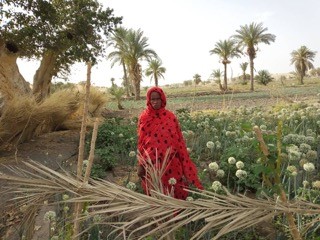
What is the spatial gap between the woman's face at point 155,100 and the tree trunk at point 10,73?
709 cm

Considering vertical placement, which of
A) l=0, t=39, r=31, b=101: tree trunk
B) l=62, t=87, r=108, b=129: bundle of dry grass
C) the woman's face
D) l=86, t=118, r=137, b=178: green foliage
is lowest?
l=86, t=118, r=137, b=178: green foliage

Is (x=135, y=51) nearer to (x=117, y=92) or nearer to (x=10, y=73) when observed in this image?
(x=117, y=92)

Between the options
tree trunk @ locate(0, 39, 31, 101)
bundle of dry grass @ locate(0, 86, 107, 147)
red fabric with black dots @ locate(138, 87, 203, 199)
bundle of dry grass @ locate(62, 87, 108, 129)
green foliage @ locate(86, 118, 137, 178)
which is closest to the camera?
red fabric with black dots @ locate(138, 87, 203, 199)

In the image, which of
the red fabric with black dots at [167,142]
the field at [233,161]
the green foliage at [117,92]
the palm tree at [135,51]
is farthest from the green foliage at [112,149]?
the palm tree at [135,51]

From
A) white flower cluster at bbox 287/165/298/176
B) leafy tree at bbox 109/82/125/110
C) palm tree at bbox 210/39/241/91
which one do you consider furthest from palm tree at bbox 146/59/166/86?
white flower cluster at bbox 287/165/298/176

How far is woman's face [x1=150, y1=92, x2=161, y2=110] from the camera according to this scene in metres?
4.33

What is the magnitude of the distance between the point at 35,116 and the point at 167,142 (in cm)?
405

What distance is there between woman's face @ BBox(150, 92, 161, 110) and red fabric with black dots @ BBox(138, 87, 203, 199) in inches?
1.6

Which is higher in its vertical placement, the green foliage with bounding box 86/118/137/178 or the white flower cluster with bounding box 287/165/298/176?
the white flower cluster with bounding box 287/165/298/176

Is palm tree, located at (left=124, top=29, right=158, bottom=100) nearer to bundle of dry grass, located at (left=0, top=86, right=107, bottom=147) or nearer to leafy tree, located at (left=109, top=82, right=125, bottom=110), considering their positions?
leafy tree, located at (left=109, top=82, right=125, bottom=110)

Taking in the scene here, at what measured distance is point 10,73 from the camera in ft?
35.8

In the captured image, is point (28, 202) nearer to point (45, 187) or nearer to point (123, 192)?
point (45, 187)

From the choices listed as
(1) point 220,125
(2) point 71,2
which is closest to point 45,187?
(1) point 220,125

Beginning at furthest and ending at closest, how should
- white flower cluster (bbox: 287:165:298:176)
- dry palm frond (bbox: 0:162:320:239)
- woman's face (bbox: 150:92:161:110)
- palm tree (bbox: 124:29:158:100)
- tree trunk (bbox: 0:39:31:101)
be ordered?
1. palm tree (bbox: 124:29:158:100)
2. tree trunk (bbox: 0:39:31:101)
3. woman's face (bbox: 150:92:161:110)
4. white flower cluster (bbox: 287:165:298:176)
5. dry palm frond (bbox: 0:162:320:239)
